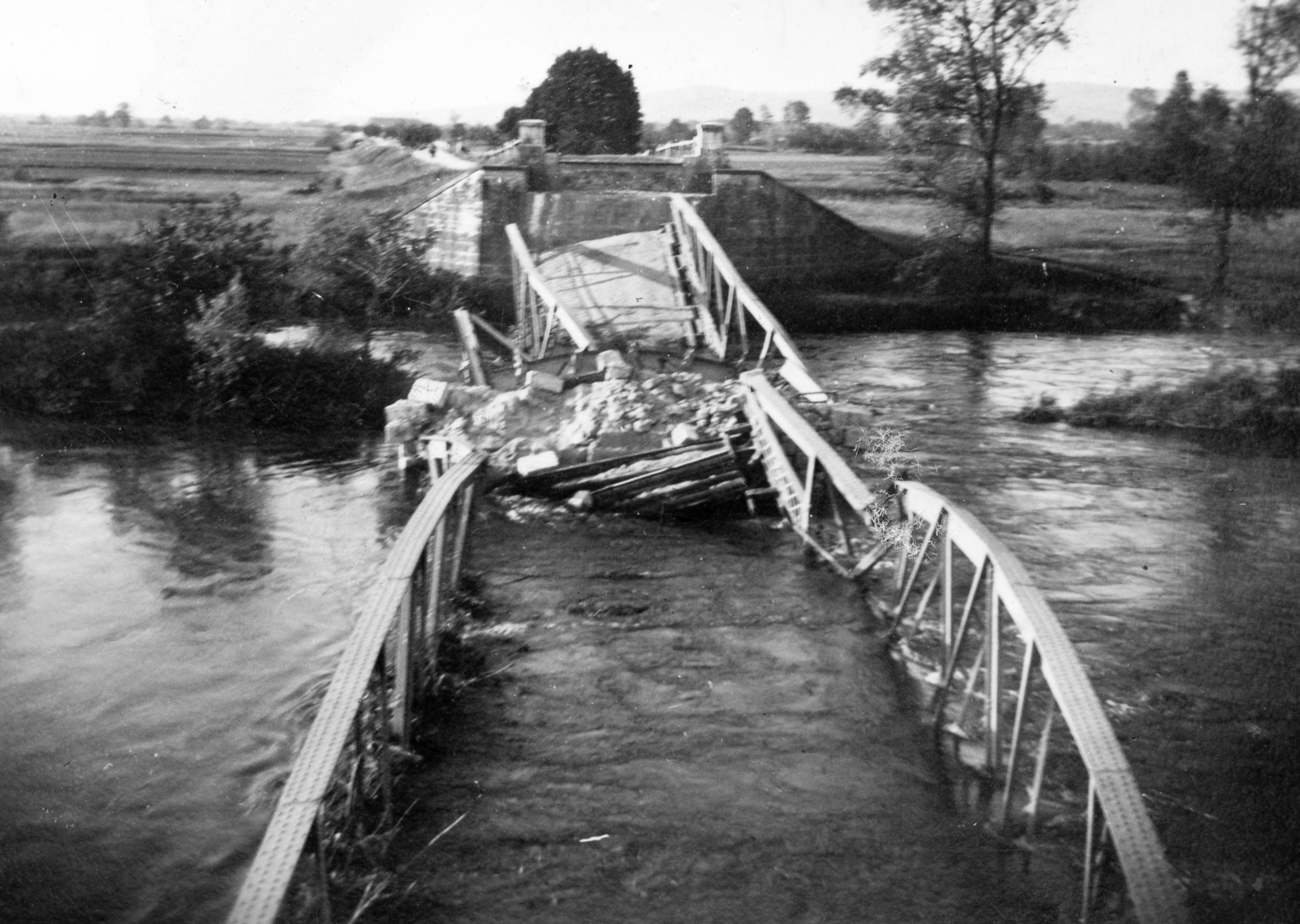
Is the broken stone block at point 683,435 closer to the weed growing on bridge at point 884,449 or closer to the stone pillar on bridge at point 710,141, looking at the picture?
the weed growing on bridge at point 884,449

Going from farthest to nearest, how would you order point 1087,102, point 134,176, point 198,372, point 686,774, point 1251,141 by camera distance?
point 198,372 → point 134,176 → point 1087,102 → point 1251,141 → point 686,774

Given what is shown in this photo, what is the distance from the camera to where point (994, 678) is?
5738mm

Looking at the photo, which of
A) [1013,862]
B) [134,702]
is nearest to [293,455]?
[134,702]

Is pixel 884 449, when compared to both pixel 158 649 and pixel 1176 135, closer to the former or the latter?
pixel 1176 135

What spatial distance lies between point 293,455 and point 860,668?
10.2 m

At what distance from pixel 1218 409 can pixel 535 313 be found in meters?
10.5

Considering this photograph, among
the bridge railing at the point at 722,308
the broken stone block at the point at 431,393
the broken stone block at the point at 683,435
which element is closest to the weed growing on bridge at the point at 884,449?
the bridge railing at the point at 722,308

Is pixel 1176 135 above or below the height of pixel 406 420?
above

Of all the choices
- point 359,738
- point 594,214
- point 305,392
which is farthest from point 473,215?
point 359,738

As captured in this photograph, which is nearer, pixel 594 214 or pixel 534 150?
pixel 534 150

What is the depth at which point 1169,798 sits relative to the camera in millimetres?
6367

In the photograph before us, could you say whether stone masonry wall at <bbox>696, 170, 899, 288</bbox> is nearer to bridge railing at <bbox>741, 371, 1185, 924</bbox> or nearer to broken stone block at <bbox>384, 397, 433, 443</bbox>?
broken stone block at <bbox>384, 397, 433, 443</bbox>

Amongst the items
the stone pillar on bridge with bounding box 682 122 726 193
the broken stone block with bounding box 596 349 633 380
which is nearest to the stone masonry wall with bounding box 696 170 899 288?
the stone pillar on bridge with bounding box 682 122 726 193

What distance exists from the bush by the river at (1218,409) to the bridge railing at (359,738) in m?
11.2
